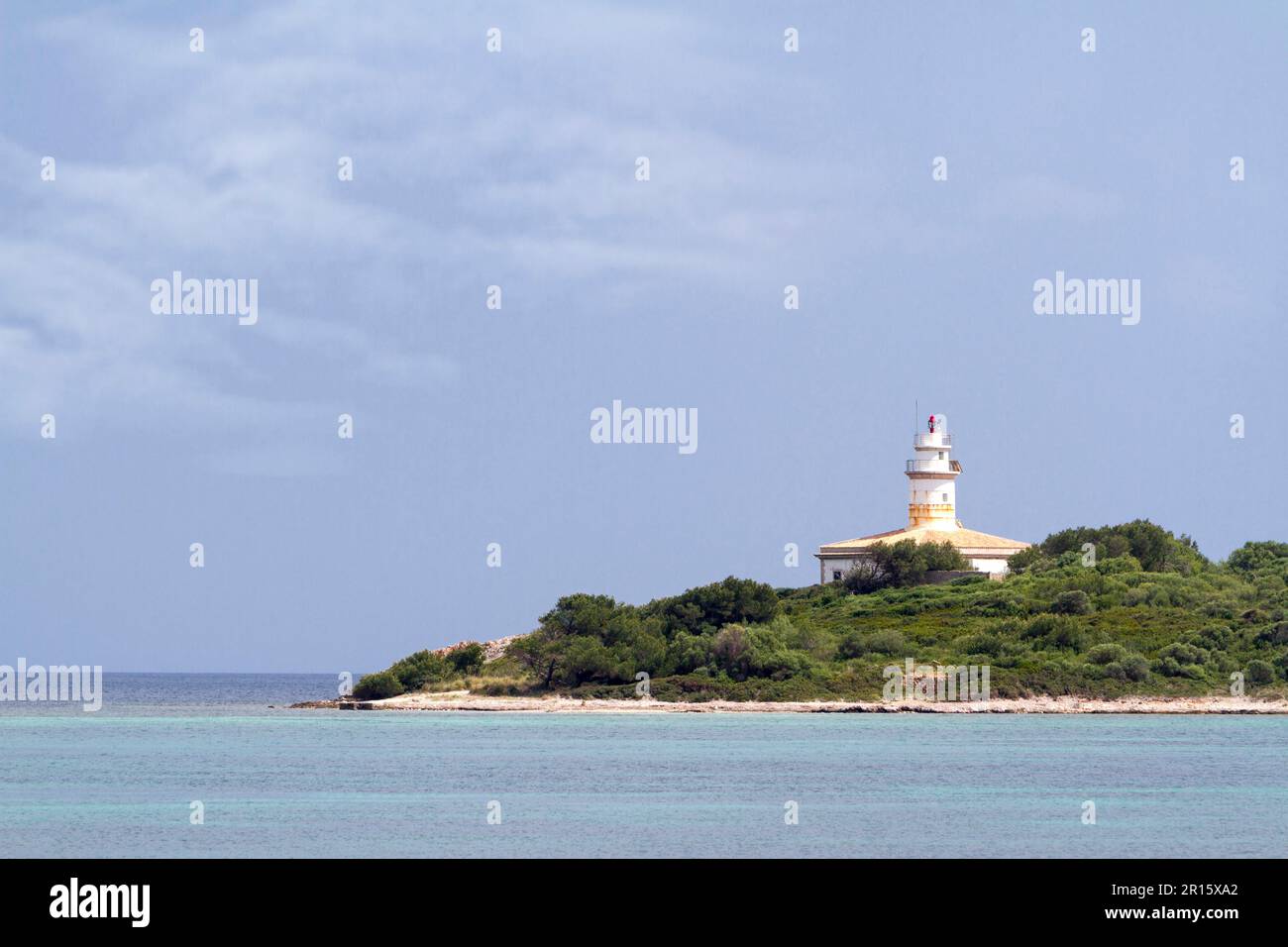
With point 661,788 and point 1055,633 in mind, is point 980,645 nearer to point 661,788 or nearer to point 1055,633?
point 1055,633

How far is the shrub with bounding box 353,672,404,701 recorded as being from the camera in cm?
8519

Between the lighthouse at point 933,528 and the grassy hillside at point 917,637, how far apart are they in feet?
7.14

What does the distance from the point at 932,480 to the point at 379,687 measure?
2952 cm

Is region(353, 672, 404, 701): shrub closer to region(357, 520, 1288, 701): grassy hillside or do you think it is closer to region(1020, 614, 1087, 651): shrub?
region(357, 520, 1288, 701): grassy hillside

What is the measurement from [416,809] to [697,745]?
19506mm

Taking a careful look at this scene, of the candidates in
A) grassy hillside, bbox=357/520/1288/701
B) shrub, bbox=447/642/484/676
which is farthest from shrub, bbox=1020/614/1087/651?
shrub, bbox=447/642/484/676

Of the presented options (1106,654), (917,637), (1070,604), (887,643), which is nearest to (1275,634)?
(1106,654)

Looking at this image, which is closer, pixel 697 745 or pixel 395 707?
pixel 697 745

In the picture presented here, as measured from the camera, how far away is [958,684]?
7481cm

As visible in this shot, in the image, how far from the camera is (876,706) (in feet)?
243

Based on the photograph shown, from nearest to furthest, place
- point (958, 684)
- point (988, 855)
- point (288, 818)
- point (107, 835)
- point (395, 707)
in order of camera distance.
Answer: point (988, 855) → point (107, 835) → point (288, 818) → point (958, 684) → point (395, 707)

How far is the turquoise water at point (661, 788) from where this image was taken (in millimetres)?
35281
